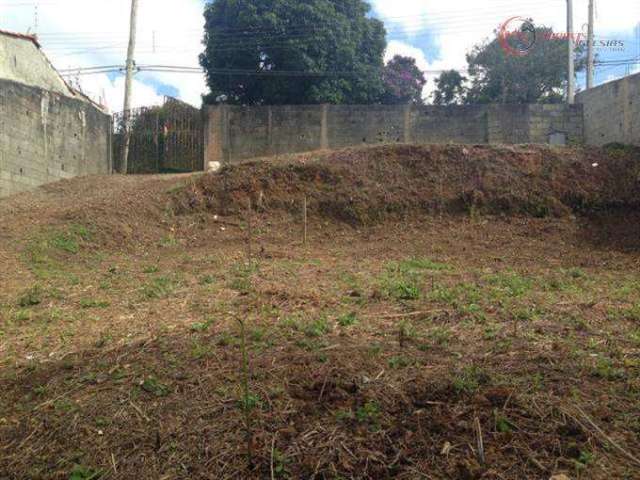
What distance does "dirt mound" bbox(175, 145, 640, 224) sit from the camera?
1049 cm

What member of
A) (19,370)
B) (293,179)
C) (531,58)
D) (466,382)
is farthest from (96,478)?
(531,58)

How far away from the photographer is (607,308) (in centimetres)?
492

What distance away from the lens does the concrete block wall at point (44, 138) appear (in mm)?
11195

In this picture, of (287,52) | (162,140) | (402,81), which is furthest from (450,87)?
(162,140)

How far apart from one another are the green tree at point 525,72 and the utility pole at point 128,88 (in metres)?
13.4

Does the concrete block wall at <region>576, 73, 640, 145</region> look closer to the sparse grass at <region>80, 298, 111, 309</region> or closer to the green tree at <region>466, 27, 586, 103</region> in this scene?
the green tree at <region>466, 27, 586, 103</region>

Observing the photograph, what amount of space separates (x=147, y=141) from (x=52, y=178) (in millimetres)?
3162

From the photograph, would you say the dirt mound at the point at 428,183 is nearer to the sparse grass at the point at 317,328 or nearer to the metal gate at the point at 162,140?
the metal gate at the point at 162,140

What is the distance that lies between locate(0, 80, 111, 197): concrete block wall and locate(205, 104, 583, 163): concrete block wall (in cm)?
274

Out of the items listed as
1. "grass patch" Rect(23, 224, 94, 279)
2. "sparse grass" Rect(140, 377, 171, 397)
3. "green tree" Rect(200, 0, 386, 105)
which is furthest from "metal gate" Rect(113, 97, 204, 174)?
"sparse grass" Rect(140, 377, 171, 397)

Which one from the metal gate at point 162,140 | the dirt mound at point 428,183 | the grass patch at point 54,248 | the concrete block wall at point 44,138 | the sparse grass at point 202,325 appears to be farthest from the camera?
the metal gate at point 162,140

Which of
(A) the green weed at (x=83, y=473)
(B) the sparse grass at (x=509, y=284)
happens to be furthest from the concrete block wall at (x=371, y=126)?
(A) the green weed at (x=83, y=473)

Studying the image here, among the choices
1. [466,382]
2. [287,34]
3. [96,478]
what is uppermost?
[287,34]

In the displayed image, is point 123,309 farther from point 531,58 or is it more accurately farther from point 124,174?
point 531,58
